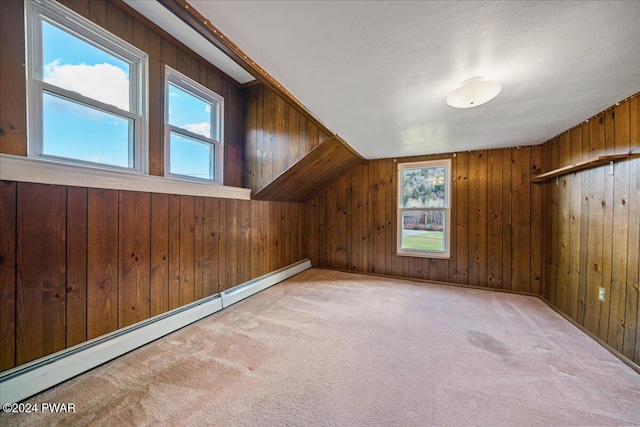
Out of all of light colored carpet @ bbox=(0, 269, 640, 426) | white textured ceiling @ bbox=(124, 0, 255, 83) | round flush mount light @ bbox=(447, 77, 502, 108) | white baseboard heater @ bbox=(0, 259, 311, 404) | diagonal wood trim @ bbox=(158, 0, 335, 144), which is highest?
white textured ceiling @ bbox=(124, 0, 255, 83)

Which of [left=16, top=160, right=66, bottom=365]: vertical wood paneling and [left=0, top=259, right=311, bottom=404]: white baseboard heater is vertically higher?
[left=16, top=160, right=66, bottom=365]: vertical wood paneling

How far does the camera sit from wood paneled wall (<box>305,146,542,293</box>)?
297 cm

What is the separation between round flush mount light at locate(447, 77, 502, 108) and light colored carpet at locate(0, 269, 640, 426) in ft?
6.03

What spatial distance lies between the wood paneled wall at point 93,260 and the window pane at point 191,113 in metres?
0.82

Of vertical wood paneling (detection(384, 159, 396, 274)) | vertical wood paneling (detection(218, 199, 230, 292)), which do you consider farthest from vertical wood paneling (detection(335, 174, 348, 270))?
vertical wood paneling (detection(218, 199, 230, 292))

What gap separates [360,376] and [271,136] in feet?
8.67

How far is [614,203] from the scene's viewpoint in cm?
177

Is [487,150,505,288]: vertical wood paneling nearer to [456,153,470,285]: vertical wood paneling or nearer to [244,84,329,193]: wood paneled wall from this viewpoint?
[456,153,470,285]: vertical wood paneling

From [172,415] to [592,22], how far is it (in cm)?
273

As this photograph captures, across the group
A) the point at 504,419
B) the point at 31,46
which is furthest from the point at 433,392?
the point at 31,46

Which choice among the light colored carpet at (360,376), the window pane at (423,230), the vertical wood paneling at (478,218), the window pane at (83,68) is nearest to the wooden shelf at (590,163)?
the vertical wood paneling at (478,218)

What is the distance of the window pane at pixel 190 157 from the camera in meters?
2.28

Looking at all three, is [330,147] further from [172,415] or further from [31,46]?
[172,415]

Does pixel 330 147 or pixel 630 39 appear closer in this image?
pixel 630 39
